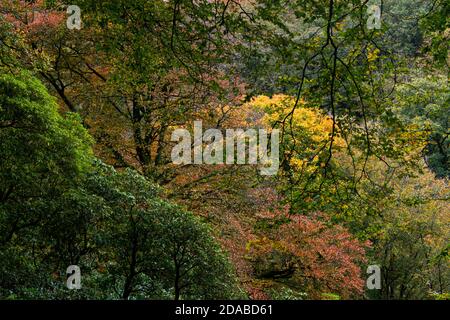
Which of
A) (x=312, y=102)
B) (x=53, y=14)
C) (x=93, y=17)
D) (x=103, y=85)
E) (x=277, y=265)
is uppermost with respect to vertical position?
(x=53, y=14)

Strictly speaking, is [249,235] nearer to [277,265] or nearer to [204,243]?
[277,265]

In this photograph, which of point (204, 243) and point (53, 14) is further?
point (53, 14)

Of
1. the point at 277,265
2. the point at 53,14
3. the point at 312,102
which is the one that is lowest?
the point at 277,265

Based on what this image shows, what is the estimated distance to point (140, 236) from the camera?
20.9 feet

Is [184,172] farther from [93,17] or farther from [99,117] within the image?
[93,17]

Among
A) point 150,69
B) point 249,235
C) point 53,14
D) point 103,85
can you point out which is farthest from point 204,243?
point 53,14

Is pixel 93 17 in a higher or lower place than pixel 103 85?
lower
